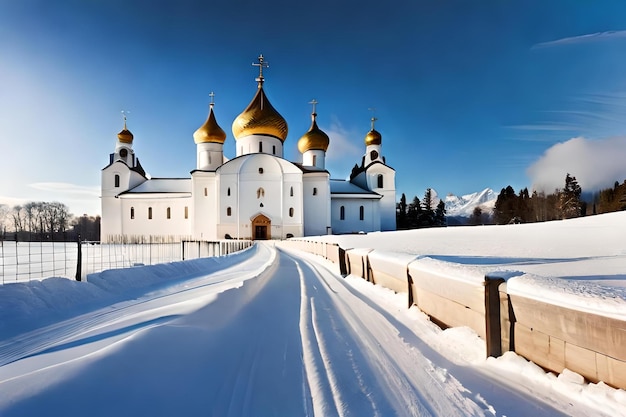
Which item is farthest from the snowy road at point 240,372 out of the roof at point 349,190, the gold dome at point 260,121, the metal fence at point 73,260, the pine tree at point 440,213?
the pine tree at point 440,213

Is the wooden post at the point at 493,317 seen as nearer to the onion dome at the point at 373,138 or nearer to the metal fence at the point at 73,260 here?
the metal fence at the point at 73,260

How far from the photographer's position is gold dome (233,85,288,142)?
1816 inches

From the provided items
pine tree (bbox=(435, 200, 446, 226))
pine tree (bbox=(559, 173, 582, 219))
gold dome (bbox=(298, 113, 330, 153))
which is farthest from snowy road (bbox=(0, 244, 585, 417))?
pine tree (bbox=(559, 173, 582, 219))

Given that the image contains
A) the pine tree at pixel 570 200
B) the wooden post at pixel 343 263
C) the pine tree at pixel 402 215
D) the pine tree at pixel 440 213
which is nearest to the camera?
the wooden post at pixel 343 263

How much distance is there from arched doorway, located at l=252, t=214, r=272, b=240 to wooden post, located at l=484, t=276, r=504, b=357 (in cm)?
3941

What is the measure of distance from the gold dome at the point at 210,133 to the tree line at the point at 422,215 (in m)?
46.0

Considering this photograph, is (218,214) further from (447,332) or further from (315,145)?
(447,332)

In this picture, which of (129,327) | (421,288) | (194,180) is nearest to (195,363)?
(129,327)

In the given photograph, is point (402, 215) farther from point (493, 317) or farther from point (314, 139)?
point (493, 317)

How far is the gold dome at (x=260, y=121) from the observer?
4612cm

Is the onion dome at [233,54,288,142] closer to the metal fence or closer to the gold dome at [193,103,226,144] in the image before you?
the gold dome at [193,103,226,144]

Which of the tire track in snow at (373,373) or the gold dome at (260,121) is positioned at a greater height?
the gold dome at (260,121)

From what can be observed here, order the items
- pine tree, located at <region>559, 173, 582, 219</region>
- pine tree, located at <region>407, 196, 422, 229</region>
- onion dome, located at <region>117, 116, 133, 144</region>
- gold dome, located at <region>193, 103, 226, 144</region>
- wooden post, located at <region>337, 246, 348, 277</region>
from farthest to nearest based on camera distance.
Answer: pine tree, located at <region>407, 196, 422, 229</region> → pine tree, located at <region>559, 173, 582, 219</region> → onion dome, located at <region>117, 116, 133, 144</region> → gold dome, located at <region>193, 103, 226, 144</region> → wooden post, located at <region>337, 246, 348, 277</region>

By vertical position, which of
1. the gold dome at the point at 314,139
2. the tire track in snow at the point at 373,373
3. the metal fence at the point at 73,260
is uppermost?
the gold dome at the point at 314,139
